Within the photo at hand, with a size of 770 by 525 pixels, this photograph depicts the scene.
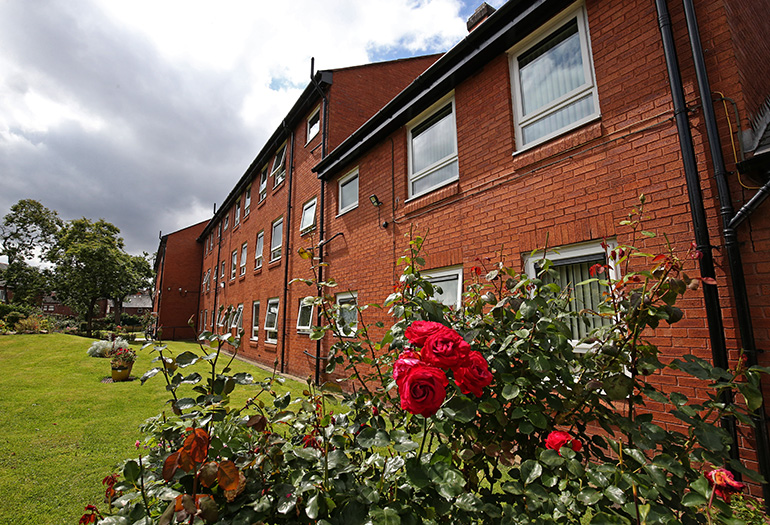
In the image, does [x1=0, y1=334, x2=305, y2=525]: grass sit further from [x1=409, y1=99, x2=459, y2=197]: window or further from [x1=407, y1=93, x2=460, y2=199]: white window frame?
[x1=409, y1=99, x2=459, y2=197]: window

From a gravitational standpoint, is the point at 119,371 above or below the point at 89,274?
below

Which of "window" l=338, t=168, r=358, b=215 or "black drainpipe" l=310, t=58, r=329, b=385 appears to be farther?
"black drainpipe" l=310, t=58, r=329, b=385

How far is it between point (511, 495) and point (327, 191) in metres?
8.77

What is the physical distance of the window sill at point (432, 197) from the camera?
5.35 m

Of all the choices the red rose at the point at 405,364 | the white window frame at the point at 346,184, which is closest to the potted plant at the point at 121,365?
the white window frame at the point at 346,184

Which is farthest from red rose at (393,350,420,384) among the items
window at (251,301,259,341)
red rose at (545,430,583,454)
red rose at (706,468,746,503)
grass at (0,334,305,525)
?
window at (251,301,259,341)

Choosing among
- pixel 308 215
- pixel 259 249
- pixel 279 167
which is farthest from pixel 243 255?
pixel 308 215

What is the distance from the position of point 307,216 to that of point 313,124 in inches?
129

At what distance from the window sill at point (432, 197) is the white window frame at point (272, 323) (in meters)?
6.87

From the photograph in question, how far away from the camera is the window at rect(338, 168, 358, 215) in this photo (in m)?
8.24

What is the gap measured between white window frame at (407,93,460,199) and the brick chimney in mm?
2303

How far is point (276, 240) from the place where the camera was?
13031mm

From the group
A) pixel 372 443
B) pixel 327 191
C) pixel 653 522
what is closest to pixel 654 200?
pixel 653 522

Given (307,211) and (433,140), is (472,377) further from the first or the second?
(307,211)
